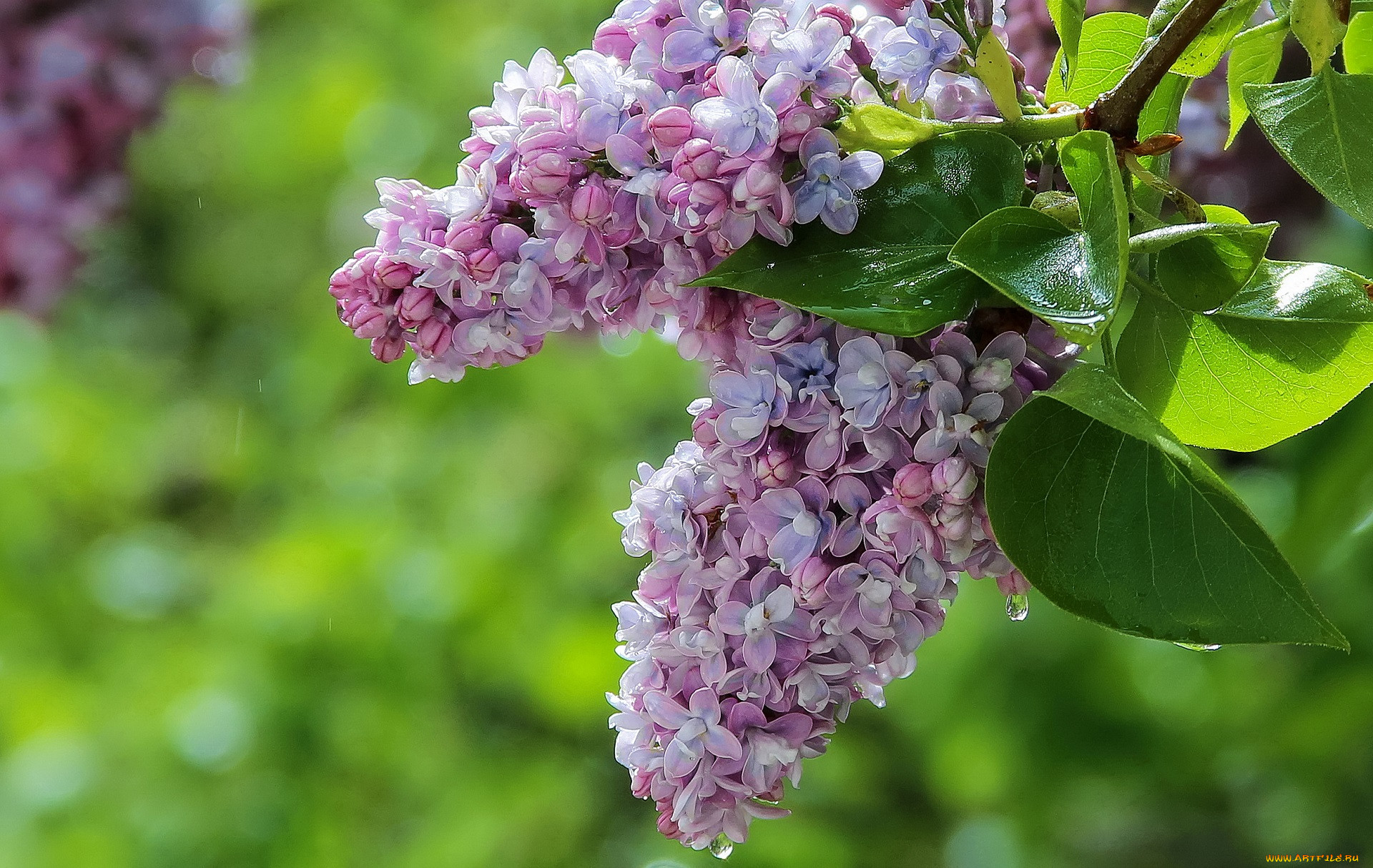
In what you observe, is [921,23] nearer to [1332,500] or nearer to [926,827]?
[1332,500]

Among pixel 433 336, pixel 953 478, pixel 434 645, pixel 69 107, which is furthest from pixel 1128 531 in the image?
pixel 69 107

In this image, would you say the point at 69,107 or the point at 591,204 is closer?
the point at 591,204

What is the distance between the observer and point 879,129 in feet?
0.70

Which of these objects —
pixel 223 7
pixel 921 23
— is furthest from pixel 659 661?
pixel 223 7

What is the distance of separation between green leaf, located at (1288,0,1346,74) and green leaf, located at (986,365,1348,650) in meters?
0.09

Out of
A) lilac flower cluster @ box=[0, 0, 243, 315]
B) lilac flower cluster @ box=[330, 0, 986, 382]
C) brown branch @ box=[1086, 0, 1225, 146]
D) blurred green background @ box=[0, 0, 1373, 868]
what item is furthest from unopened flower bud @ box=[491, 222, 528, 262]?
lilac flower cluster @ box=[0, 0, 243, 315]

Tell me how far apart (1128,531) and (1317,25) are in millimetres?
103

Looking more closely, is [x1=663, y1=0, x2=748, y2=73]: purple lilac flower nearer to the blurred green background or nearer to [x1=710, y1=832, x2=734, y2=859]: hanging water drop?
[x1=710, y1=832, x2=734, y2=859]: hanging water drop

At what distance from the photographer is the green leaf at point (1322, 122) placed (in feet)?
0.76

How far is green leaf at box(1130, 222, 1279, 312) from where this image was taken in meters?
0.20

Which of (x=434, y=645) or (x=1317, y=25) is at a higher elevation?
(x=1317, y=25)

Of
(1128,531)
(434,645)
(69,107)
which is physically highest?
(1128,531)

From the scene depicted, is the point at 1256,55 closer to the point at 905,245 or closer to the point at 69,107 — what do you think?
the point at 905,245

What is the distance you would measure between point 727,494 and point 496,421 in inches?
29.1
